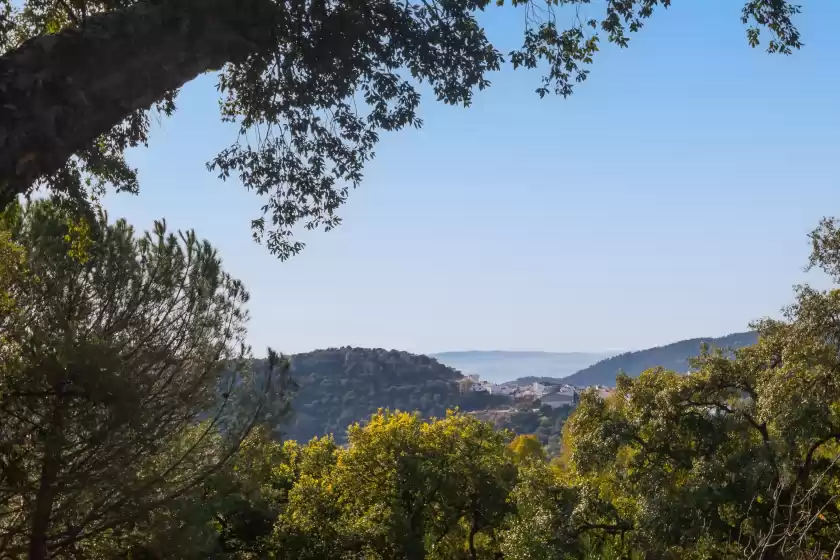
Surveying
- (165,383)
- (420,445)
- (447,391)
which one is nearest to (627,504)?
(420,445)

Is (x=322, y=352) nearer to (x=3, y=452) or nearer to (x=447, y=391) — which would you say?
(x=447, y=391)

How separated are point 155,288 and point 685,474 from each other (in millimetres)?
9934

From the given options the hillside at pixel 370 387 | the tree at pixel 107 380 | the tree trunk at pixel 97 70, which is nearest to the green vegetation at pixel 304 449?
the tree at pixel 107 380

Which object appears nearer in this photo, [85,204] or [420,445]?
[85,204]

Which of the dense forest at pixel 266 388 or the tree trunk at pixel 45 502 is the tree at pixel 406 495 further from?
the tree trunk at pixel 45 502

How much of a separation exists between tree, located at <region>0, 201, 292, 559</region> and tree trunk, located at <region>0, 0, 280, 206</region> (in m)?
2.00

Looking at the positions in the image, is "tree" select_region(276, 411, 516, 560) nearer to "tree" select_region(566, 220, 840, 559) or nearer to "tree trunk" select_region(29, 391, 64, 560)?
"tree" select_region(566, 220, 840, 559)

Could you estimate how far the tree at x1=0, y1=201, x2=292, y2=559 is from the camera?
6633mm

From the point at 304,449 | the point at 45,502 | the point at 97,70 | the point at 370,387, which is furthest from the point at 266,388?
the point at 370,387

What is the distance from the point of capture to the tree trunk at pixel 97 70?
300 centimetres

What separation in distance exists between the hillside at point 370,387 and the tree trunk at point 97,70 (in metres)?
125

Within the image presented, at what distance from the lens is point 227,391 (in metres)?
9.47

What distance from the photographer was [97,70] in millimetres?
3293

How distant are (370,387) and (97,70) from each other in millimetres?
146001
